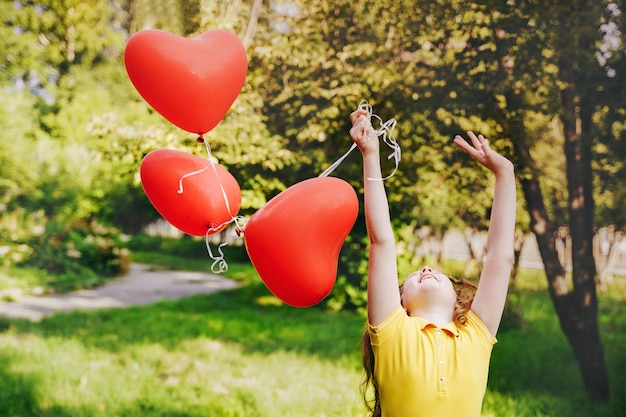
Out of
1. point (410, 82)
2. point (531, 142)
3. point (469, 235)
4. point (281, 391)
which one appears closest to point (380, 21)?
point (410, 82)

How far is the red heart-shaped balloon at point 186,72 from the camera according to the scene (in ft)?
4.70

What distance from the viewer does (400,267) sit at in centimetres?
347

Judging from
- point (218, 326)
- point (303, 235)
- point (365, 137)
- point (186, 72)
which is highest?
point (186, 72)

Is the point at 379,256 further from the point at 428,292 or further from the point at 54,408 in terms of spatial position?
the point at 54,408

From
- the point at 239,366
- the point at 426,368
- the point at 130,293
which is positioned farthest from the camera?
the point at 130,293

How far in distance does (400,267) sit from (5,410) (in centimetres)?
206

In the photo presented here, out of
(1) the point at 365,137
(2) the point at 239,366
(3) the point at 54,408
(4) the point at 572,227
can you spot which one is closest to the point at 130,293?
(2) the point at 239,366

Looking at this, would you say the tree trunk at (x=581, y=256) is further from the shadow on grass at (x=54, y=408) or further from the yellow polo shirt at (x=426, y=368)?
the yellow polo shirt at (x=426, y=368)

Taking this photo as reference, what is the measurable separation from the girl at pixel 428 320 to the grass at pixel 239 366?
5.26 ft

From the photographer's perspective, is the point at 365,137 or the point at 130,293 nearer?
the point at 365,137

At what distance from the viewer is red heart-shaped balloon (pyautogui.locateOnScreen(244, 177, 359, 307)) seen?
46.5 inches

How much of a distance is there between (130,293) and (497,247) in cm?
347

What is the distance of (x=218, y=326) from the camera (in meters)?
3.64

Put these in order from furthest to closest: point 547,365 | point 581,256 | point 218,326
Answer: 1. point 218,326
2. point 547,365
3. point 581,256
